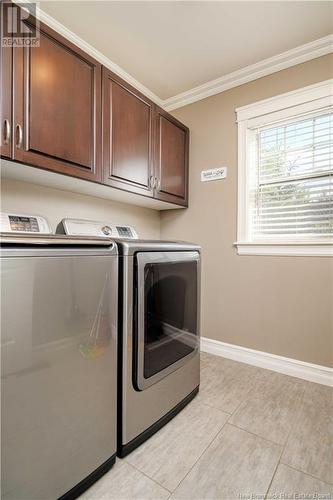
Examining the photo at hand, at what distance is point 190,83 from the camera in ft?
7.53

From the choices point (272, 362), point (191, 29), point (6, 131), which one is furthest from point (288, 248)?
point (6, 131)

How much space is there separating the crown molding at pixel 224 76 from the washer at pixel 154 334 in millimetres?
1613

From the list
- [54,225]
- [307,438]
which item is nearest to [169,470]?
[307,438]

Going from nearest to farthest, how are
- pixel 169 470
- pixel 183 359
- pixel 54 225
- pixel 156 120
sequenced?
pixel 169 470
pixel 183 359
pixel 54 225
pixel 156 120

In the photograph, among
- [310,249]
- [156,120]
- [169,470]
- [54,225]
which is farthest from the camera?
[156,120]

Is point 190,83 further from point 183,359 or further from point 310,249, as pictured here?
point 183,359

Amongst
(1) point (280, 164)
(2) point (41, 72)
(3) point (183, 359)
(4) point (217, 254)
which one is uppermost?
(2) point (41, 72)

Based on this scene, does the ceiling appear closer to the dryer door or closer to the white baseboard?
the dryer door

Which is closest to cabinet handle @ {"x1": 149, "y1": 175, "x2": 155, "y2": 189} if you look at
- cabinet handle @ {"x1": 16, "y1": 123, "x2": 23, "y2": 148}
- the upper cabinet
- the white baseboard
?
the upper cabinet

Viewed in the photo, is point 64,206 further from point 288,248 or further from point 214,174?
point 288,248

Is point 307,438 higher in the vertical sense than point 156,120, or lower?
lower

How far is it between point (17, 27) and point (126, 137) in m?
0.78

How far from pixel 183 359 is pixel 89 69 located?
73.2 inches

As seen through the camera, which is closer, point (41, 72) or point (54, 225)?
point (41, 72)
